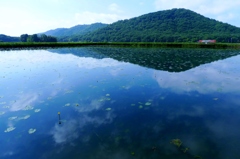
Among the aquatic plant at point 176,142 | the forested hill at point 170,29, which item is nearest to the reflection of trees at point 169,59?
the aquatic plant at point 176,142

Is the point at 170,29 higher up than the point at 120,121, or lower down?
higher up

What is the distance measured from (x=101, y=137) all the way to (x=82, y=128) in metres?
0.86

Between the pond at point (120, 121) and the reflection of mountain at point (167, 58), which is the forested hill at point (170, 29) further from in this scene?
the pond at point (120, 121)

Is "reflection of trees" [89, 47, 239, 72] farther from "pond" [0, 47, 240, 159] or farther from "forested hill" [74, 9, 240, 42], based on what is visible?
"forested hill" [74, 9, 240, 42]

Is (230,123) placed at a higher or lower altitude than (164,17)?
lower

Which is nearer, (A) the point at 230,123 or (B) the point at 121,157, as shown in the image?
(B) the point at 121,157

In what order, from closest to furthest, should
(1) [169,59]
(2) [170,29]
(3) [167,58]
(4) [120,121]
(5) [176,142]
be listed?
(5) [176,142]
(4) [120,121]
(1) [169,59]
(3) [167,58]
(2) [170,29]

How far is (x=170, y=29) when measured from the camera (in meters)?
119

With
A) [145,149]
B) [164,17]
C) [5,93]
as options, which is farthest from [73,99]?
[164,17]

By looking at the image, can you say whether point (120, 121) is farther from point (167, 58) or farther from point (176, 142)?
point (167, 58)

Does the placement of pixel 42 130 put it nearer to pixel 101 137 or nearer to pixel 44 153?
pixel 44 153

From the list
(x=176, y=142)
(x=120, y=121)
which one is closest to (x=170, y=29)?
(x=120, y=121)

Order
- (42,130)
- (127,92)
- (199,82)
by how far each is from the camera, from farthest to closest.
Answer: (199,82)
(127,92)
(42,130)

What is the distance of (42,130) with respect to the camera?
5211 mm
